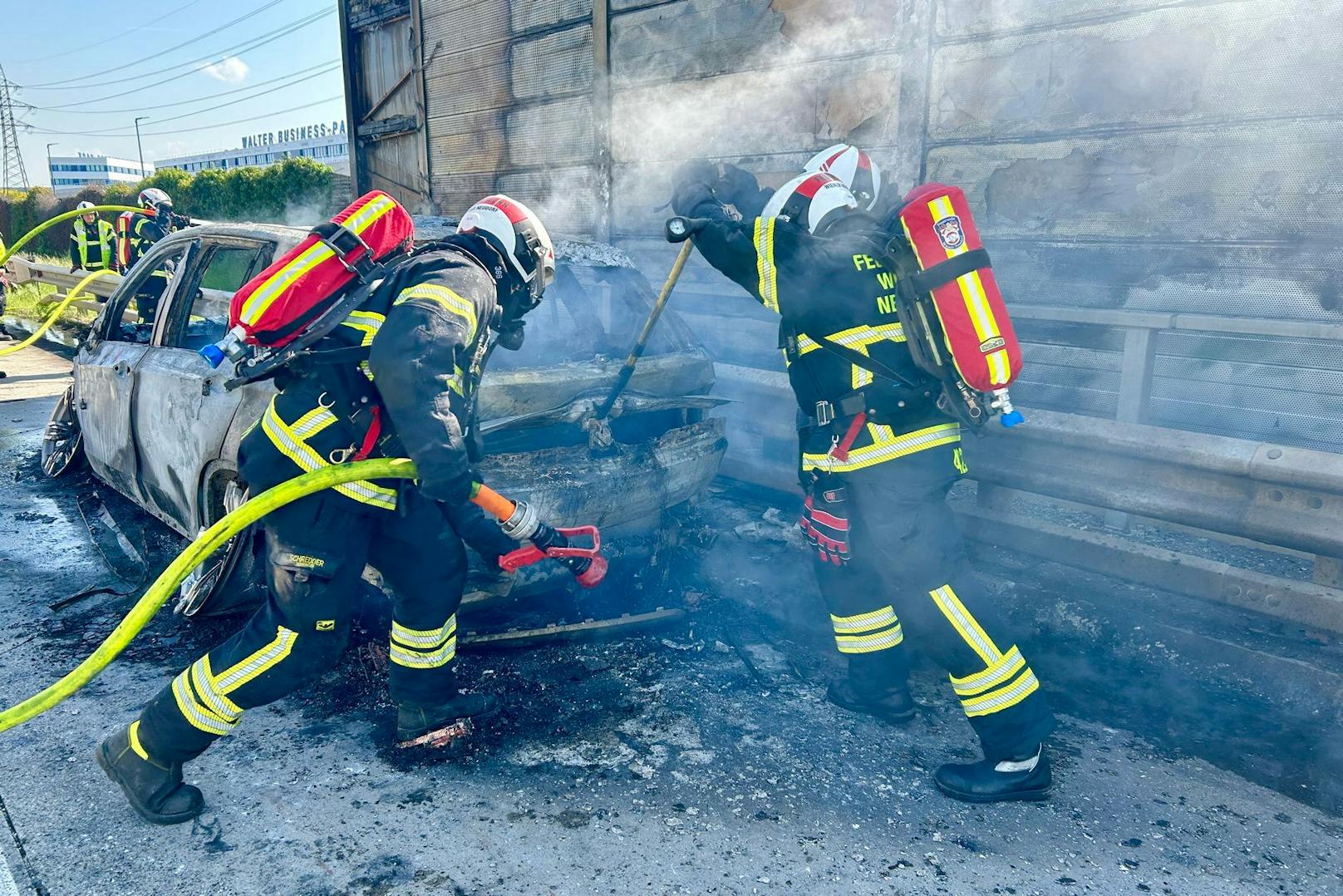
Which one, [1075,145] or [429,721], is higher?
[1075,145]

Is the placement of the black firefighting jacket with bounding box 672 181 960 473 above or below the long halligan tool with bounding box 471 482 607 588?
above

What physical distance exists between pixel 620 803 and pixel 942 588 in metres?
1.22

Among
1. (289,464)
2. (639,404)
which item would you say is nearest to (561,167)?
(639,404)

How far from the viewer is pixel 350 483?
2.54m

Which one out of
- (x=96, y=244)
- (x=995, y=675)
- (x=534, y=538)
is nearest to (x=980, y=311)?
(x=995, y=675)

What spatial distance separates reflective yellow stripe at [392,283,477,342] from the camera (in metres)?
2.45

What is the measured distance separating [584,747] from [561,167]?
253 inches

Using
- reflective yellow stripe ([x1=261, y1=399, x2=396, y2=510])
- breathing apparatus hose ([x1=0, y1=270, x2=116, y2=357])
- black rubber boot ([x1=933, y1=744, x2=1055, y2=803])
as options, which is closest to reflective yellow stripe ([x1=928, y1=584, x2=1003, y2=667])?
black rubber boot ([x1=933, y1=744, x2=1055, y2=803])

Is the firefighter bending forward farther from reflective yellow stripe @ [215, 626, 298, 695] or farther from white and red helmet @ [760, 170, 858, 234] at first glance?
white and red helmet @ [760, 170, 858, 234]

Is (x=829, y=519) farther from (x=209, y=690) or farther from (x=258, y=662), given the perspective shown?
(x=209, y=690)

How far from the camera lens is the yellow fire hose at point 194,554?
2357 mm

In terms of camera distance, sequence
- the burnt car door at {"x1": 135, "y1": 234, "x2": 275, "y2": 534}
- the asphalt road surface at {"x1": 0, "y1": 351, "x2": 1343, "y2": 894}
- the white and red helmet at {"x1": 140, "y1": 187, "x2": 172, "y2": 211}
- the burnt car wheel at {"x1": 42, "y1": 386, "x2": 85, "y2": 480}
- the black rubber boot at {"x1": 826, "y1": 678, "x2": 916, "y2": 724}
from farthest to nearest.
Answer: the white and red helmet at {"x1": 140, "y1": 187, "x2": 172, "y2": 211}
the burnt car wheel at {"x1": 42, "y1": 386, "x2": 85, "y2": 480}
the burnt car door at {"x1": 135, "y1": 234, "x2": 275, "y2": 534}
the black rubber boot at {"x1": 826, "y1": 678, "x2": 916, "y2": 724}
the asphalt road surface at {"x1": 0, "y1": 351, "x2": 1343, "y2": 894}

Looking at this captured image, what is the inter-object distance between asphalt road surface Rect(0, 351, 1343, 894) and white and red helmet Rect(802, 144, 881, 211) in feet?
6.15

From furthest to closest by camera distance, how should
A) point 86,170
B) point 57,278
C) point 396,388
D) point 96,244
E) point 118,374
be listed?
point 86,170 < point 57,278 < point 96,244 < point 118,374 < point 396,388
